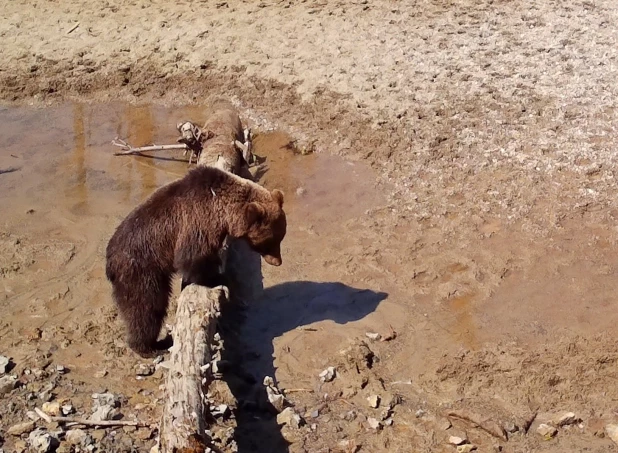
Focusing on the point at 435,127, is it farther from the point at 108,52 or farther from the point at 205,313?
the point at 108,52

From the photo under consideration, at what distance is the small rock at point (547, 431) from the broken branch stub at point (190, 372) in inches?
84.4

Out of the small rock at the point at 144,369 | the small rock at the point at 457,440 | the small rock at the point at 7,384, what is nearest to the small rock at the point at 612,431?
the small rock at the point at 457,440

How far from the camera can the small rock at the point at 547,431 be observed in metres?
5.01

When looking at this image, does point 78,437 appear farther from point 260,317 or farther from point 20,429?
point 260,317

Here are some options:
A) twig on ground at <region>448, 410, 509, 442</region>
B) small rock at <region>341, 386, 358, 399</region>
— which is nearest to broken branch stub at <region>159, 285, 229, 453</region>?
small rock at <region>341, 386, 358, 399</region>

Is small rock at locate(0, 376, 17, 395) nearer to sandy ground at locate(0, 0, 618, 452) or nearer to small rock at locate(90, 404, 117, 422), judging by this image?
sandy ground at locate(0, 0, 618, 452)

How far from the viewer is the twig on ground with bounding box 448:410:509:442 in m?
A: 5.00

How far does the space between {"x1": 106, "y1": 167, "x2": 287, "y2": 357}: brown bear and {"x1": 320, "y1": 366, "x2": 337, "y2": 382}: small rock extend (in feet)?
3.50

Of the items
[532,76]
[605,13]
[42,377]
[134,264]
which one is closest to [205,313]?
[134,264]

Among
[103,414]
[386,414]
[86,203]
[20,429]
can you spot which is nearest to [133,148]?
[86,203]

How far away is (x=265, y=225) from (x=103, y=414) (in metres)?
1.85

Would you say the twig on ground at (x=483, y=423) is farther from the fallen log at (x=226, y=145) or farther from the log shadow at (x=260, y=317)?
the fallen log at (x=226, y=145)

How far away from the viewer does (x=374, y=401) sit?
17.5 feet

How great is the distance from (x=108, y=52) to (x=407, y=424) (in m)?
8.45
